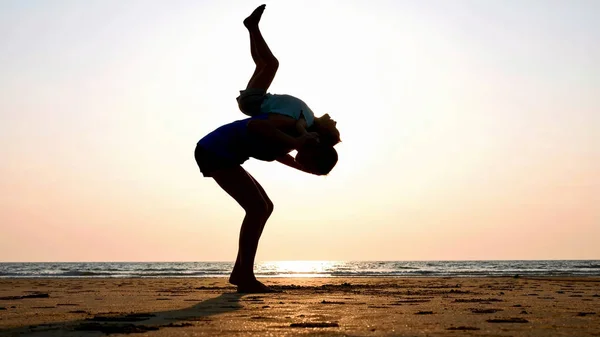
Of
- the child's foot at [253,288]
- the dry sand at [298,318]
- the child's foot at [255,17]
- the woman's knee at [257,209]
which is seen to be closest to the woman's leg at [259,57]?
the child's foot at [255,17]

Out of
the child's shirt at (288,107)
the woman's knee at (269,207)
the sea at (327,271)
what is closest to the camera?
the child's shirt at (288,107)

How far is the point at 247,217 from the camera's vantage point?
20.3ft

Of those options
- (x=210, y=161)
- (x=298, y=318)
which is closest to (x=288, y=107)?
(x=210, y=161)

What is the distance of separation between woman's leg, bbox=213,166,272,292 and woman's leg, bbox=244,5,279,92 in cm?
83

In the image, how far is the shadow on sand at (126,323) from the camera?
3053 mm

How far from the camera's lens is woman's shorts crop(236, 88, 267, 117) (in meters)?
6.07

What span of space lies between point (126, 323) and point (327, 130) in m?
3.01

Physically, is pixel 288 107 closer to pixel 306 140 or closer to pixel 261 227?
pixel 306 140

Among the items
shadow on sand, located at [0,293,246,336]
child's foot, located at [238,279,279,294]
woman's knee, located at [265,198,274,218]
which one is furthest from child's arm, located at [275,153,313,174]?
shadow on sand, located at [0,293,246,336]

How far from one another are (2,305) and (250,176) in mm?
2470

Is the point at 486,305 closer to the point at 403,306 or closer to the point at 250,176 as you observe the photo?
the point at 403,306

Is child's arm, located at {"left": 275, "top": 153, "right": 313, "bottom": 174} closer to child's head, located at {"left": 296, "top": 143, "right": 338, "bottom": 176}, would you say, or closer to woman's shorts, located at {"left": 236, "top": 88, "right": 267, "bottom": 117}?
child's head, located at {"left": 296, "top": 143, "right": 338, "bottom": 176}

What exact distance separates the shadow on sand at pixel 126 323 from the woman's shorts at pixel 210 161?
6.29ft

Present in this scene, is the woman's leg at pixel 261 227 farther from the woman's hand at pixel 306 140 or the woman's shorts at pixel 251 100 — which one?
the woman's hand at pixel 306 140
